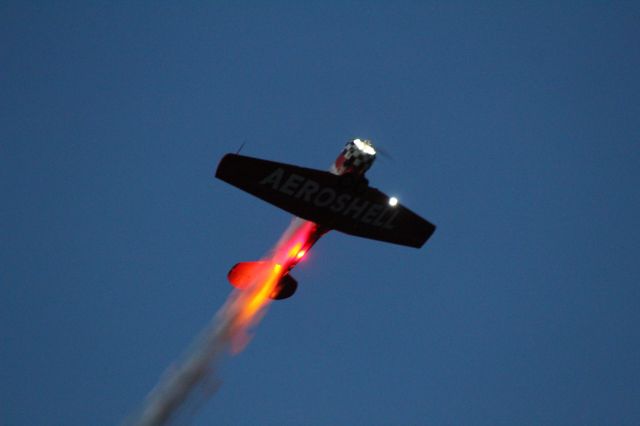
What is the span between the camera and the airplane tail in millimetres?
27297

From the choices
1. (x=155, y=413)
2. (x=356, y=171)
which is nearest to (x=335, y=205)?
(x=356, y=171)

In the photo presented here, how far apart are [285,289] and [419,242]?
507 centimetres

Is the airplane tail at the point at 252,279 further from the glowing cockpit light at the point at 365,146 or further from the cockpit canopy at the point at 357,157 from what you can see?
the glowing cockpit light at the point at 365,146

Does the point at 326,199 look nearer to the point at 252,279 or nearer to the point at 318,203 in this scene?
the point at 318,203

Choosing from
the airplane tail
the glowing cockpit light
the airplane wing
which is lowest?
the airplane tail

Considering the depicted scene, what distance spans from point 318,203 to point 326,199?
28 cm

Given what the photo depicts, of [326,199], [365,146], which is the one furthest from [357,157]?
[326,199]

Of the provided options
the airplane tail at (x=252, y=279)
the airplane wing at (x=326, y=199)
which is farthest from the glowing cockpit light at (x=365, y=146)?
the airplane tail at (x=252, y=279)

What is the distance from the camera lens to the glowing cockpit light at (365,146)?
82.3 ft

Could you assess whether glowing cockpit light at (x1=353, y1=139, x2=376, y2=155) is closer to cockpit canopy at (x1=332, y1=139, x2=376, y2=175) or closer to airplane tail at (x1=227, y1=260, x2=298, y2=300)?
cockpit canopy at (x1=332, y1=139, x2=376, y2=175)

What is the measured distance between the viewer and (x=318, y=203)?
81.8ft

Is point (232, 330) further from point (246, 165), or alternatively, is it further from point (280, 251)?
point (246, 165)

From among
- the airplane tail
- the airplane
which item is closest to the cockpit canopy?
the airplane

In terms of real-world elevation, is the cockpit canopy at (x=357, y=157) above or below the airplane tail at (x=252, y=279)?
above
